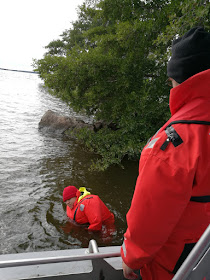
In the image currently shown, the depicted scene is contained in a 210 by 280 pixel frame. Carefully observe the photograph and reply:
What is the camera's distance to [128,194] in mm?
7711

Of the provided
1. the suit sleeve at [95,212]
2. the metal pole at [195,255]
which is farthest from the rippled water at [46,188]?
the metal pole at [195,255]

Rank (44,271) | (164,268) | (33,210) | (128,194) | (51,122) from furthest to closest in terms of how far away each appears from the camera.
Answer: (51,122) < (128,194) < (33,210) < (44,271) < (164,268)

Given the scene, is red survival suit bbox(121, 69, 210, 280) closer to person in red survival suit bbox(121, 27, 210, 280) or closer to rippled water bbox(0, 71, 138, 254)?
person in red survival suit bbox(121, 27, 210, 280)

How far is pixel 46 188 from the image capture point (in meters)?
7.61

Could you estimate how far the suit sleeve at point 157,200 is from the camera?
1214 millimetres

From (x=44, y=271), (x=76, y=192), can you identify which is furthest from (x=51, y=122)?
(x=44, y=271)

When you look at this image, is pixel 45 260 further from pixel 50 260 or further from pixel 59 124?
pixel 59 124

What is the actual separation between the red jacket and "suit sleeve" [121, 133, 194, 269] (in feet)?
11.7

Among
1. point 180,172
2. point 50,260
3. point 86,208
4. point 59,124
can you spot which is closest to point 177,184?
point 180,172

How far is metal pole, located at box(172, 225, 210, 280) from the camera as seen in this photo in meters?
1.11

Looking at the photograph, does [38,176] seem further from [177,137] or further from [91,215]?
[177,137]

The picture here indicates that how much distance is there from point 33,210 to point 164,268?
18.2 ft

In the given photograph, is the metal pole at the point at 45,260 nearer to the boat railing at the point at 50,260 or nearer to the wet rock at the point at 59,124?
the boat railing at the point at 50,260

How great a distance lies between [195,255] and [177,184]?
0.37 metres
